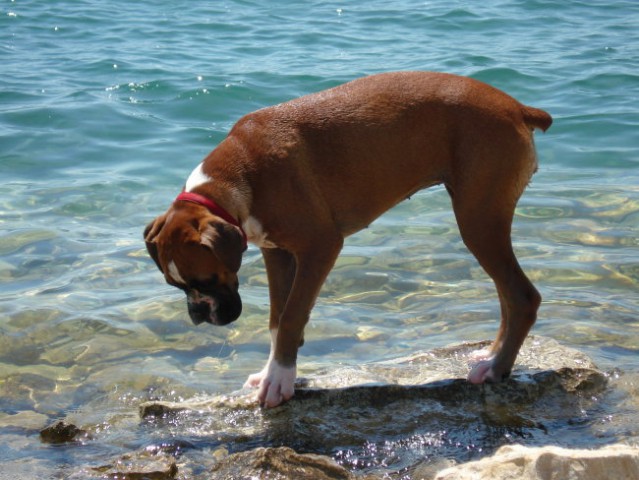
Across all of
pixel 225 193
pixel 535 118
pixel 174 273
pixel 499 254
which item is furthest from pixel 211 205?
pixel 535 118

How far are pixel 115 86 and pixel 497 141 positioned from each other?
938 cm

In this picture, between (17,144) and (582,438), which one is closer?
(582,438)

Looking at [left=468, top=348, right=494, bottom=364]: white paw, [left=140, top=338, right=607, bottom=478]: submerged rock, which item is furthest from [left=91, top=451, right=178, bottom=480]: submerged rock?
[left=468, top=348, right=494, bottom=364]: white paw

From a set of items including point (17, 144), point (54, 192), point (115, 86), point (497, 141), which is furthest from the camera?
point (115, 86)

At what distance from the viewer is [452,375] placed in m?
5.01

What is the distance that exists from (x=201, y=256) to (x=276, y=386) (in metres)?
0.76

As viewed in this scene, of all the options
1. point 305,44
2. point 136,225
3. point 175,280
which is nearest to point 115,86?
point 305,44

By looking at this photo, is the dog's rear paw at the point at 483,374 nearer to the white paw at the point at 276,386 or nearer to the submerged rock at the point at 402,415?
the submerged rock at the point at 402,415

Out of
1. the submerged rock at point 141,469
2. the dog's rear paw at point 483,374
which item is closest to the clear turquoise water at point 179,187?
the submerged rock at point 141,469

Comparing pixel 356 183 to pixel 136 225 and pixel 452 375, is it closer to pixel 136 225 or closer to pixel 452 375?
pixel 452 375

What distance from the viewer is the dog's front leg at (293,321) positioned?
15.5 ft

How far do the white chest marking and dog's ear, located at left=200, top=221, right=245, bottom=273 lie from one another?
1.08 ft

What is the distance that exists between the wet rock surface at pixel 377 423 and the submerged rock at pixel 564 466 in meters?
0.64

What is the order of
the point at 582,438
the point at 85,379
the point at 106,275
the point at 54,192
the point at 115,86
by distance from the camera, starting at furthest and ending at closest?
the point at 115,86 < the point at 54,192 < the point at 106,275 < the point at 85,379 < the point at 582,438
